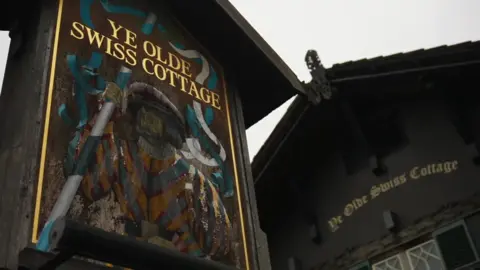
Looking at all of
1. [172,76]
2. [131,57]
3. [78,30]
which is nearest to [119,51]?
[131,57]

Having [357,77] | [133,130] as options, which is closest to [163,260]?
[133,130]

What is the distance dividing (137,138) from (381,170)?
590cm

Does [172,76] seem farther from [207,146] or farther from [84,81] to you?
[84,81]

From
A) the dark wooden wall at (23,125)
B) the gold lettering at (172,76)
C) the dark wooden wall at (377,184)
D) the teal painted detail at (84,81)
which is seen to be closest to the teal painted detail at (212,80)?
the gold lettering at (172,76)

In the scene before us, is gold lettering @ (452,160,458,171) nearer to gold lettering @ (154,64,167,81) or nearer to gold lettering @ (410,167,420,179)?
gold lettering @ (410,167,420,179)

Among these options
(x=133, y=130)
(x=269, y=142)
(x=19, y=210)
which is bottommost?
(x=19, y=210)

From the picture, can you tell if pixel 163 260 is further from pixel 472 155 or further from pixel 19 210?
pixel 472 155

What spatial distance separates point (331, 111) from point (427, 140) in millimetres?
1943

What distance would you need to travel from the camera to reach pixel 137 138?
4355 millimetres

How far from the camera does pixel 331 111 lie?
10.3m

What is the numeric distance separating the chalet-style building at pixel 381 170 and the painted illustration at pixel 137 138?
446 centimetres

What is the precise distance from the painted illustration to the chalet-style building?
4.46 meters

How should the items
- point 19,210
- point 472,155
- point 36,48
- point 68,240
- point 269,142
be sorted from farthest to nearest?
1. point 269,142
2. point 472,155
3. point 36,48
4. point 19,210
5. point 68,240

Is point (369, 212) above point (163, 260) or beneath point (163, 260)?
above
